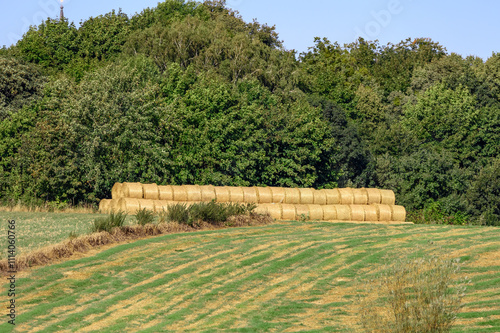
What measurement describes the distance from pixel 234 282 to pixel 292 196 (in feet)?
54.2

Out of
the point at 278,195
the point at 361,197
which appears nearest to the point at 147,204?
the point at 278,195

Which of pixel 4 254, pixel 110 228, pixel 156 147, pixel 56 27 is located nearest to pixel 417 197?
pixel 156 147

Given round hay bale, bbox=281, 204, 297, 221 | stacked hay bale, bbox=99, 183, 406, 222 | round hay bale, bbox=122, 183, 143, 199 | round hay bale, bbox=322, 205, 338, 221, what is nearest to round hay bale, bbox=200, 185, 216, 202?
stacked hay bale, bbox=99, 183, 406, 222

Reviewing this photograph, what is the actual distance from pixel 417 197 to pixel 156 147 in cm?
2228

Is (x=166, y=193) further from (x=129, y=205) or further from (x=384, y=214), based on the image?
(x=384, y=214)

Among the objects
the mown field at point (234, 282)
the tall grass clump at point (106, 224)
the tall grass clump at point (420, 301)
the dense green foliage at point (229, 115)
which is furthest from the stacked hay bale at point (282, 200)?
the tall grass clump at point (420, 301)

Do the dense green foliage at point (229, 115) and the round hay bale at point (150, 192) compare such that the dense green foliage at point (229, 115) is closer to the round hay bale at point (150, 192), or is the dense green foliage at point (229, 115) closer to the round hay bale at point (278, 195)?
the round hay bale at point (150, 192)

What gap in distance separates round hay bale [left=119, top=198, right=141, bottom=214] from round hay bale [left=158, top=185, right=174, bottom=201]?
2.20 m

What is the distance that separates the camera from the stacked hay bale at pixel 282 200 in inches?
1201

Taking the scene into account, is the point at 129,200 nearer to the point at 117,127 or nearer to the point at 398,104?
the point at 117,127

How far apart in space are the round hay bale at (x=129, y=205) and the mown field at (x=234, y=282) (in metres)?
5.84

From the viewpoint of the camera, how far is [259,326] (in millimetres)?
13836

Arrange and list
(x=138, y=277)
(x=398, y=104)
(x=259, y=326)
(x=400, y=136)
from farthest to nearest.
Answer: (x=398, y=104) < (x=400, y=136) < (x=138, y=277) < (x=259, y=326)

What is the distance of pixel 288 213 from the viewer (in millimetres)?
31078
